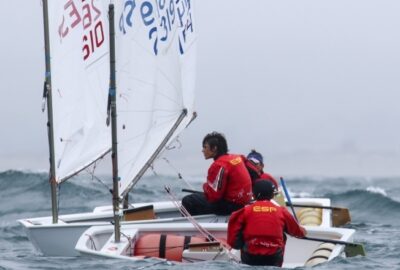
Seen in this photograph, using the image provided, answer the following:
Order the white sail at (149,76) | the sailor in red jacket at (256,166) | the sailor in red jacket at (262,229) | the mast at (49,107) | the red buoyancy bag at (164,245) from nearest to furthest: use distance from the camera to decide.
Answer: the sailor in red jacket at (262,229), the red buoyancy bag at (164,245), the white sail at (149,76), the mast at (49,107), the sailor in red jacket at (256,166)

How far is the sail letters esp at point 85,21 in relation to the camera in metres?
15.3

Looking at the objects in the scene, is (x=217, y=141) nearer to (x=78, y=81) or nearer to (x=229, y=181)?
(x=229, y=181)

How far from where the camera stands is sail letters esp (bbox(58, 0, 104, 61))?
15312 mm

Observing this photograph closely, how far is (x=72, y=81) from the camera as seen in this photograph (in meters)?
15.5

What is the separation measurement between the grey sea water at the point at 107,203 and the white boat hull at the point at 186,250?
0.18 meters

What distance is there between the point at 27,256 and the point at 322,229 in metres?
3.49

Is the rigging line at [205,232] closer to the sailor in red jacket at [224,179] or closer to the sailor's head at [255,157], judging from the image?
the sailor in red jacket at [224,179]

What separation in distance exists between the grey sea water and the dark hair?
1.23 meters

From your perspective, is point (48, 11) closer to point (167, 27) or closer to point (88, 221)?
point (167, 27)

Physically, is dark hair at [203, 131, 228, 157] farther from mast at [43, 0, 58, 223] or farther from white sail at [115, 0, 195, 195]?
mast at [43, 0, 58, 223]

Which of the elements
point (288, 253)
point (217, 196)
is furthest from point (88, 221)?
point (288, 253)

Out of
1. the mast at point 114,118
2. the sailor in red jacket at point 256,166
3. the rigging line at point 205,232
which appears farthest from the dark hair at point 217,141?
the mast at point 114,118

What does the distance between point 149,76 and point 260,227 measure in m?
3.96

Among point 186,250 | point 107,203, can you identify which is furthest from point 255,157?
point 107,203
